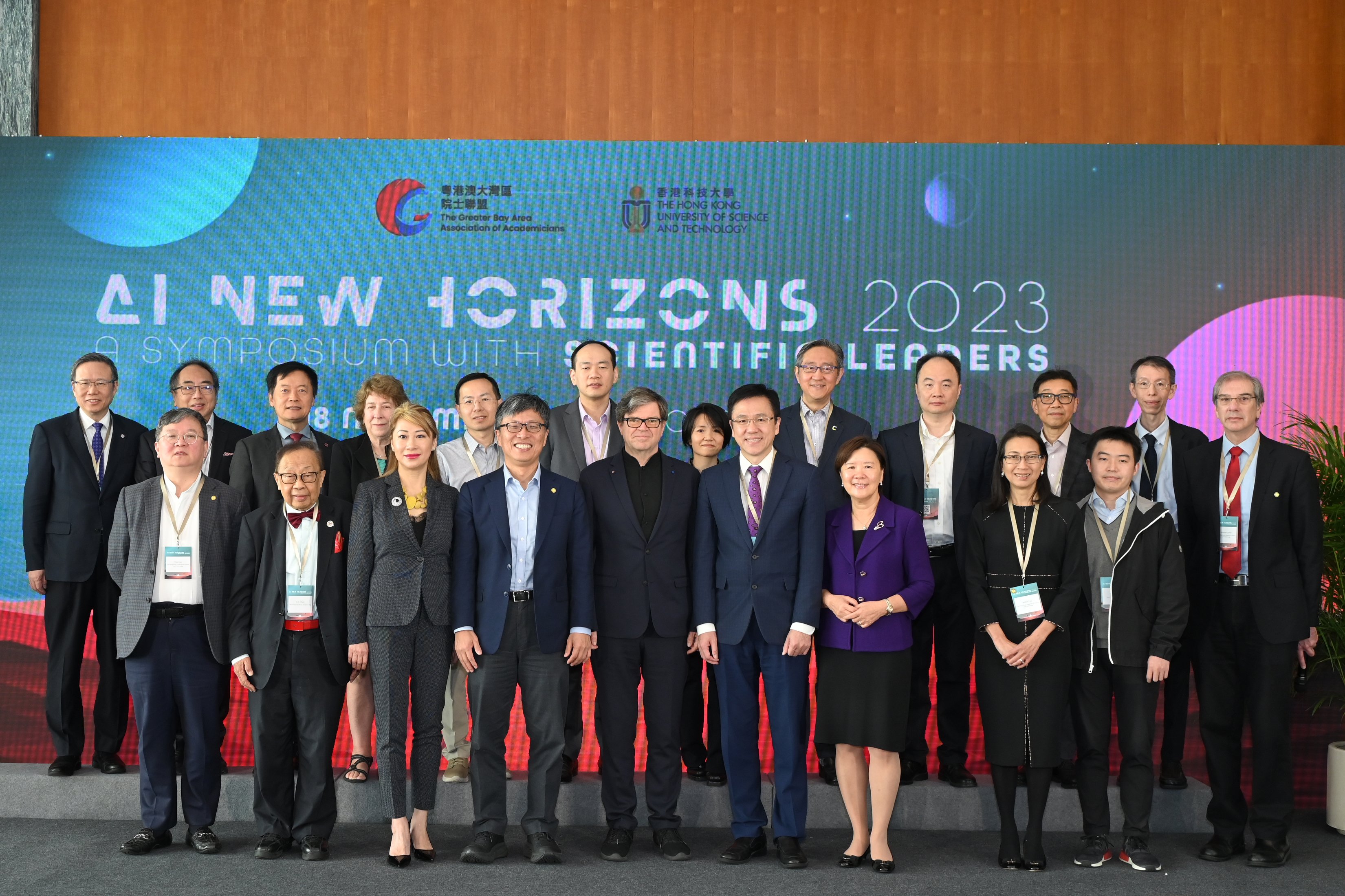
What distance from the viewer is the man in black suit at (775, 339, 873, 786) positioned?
443cm

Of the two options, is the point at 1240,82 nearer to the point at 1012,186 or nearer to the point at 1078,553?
the point at 1012,186

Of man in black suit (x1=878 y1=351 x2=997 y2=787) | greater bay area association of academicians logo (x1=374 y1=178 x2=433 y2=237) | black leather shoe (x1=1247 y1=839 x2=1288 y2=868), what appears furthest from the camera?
greater bay area association of academicians logo (x1=374 y1=178 x2=433 y2=237)

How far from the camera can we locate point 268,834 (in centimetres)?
391

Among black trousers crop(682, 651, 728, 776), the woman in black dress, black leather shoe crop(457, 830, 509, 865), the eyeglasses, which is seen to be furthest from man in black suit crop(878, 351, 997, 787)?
black leather shoe crop(457, 830, 509, 865)

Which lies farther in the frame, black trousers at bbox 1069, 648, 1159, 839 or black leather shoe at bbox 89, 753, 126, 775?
black leather shoe at bbox 89, 753, 126, 775

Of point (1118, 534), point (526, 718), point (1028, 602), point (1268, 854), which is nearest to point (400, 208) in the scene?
point (526, 718)

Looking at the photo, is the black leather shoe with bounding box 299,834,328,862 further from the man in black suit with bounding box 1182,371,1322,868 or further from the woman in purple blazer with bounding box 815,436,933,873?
the man in black suit with bounding box 1182,371,1322,868

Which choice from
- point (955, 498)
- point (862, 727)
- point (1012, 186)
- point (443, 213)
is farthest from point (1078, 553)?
point (443, 213)

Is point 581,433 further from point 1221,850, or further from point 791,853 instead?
point 1221,850

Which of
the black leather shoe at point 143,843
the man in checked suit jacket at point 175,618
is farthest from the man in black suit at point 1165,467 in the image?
the black leather shoe at point 143,843

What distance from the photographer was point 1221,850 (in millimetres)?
4062

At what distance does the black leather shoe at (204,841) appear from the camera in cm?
393

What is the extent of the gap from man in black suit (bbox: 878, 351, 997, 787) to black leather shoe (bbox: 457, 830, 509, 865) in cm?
158

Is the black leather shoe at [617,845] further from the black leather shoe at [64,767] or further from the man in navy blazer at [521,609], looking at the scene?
the black leather shoe at [64,767]
